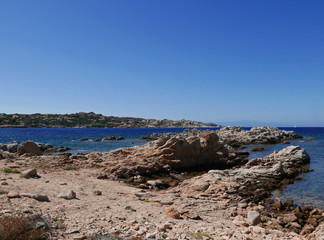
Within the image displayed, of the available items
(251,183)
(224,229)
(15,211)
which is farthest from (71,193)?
(251,183)

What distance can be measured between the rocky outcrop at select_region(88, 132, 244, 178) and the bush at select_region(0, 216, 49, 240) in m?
14.6

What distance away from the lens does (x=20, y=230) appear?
22.7 feet

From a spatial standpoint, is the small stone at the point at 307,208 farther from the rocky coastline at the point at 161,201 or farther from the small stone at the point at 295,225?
the small stone at the point at 295,225

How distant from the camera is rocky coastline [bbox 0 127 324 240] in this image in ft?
29.9

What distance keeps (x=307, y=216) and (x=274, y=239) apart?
542 cm

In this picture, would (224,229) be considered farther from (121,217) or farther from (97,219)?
(97,219)

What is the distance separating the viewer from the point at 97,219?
9.51 metres

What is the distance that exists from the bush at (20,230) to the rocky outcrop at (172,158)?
14.6 meters

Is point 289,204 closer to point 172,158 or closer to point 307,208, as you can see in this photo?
point 307,208

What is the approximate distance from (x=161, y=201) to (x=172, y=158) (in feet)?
40.6

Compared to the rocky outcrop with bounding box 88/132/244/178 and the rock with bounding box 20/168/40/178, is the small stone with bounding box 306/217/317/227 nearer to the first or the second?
the rocky outcrop with bounding box 88/132/244/178

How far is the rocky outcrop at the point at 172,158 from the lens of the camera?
76.1ft

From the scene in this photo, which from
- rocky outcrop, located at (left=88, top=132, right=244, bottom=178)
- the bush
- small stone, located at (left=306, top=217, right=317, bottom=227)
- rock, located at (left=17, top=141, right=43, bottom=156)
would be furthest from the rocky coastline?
rock, located at (left=17, top=141, right=43, bottom=156)

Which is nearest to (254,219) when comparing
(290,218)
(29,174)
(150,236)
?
(290,218)
